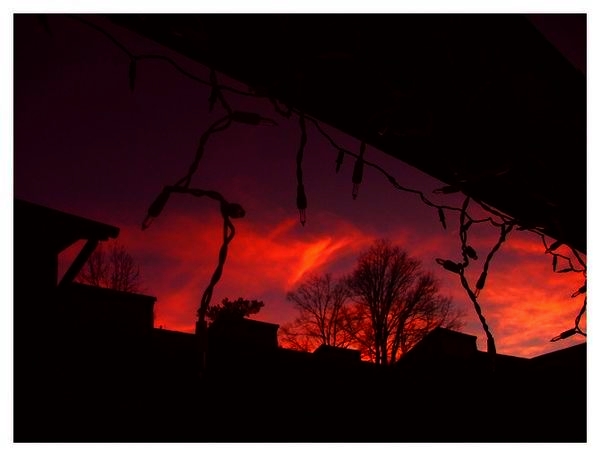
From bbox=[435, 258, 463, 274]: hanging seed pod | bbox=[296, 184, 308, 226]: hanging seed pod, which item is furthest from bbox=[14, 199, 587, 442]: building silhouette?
bbox=[296, 184, 308, 226]: hanging seed pod

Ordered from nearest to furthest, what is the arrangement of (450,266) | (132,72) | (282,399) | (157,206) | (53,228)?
1. (157,206)
2. (132,72)
3. (450,266)
4. (282,399)
5. (53,228)

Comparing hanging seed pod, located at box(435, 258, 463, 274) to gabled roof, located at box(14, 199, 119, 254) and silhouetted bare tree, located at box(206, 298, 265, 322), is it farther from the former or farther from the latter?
silhouetted bare tree, located at box(206, 298, 265, 322)

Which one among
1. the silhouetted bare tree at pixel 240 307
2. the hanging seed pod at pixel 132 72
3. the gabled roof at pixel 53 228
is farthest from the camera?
the silhouetted bare tree at pixel 240 307

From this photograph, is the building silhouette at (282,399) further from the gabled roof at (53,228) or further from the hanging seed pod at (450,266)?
the gabled roof at (53,228)

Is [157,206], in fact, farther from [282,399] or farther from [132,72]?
[282,399]

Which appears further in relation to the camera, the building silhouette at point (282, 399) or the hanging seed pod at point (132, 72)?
the building silhouette at point (282, 399)

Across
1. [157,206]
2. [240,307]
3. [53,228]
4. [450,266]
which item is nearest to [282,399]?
[450,266]

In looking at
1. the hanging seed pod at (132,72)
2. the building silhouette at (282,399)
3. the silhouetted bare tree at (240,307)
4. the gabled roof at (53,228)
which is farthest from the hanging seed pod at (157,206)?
the silhouetted bare tree at (240,307)

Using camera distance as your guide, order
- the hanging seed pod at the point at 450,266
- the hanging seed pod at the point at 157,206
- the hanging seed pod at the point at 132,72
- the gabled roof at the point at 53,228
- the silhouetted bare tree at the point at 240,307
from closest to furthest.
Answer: the hanging seed pod at the point at 157,206 → the hanging seed pod at the point at 132,72 → the hanging seed pod at the point at 450,266 → the gabled roof at the point at 53,228 → the silhouetted bare tree at the point at 240,307

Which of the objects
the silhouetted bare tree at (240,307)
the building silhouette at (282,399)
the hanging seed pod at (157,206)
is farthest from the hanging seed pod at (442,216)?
the silhouetted bare tree at (240,307)

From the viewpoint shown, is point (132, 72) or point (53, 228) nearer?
point (132, 72)

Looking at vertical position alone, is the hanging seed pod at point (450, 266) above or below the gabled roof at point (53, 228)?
below
